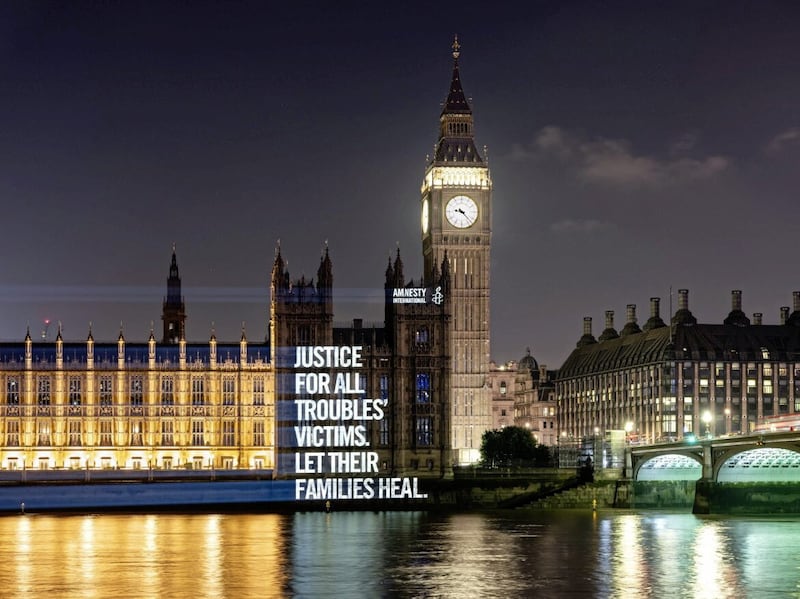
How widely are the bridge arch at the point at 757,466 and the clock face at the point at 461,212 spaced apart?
5710cm

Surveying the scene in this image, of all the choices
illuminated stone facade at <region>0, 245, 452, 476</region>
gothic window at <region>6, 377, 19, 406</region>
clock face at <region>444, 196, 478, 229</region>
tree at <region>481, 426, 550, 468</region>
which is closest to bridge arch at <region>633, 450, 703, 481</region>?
tree at <region>481, 426, 550, 468</region>

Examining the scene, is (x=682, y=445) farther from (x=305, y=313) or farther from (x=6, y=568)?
(x=6, y=568)

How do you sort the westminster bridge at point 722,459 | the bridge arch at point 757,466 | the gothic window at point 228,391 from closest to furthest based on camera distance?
the westminster bridge at point 722,459
the bridge arch at point 757,466
the gothic window at point 228,391

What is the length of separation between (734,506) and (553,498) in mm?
16647

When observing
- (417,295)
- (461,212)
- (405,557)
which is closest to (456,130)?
(461,212)

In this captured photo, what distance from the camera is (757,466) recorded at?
136375mm

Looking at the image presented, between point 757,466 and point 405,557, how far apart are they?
5084 cm

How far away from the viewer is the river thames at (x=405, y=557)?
79562 mm

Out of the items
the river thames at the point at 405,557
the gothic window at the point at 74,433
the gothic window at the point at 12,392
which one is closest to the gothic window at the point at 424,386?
the river thames at the point at 405,557

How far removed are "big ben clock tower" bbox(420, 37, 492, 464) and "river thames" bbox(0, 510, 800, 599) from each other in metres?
48.0

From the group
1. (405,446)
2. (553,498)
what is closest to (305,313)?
(405,446)

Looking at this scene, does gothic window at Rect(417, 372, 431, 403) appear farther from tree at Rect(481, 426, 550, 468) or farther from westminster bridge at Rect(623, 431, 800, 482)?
westminster bridge at Rect(623, 431, 800, 482)

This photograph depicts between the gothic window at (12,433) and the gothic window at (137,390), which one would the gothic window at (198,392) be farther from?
the gothic window at (12,433)

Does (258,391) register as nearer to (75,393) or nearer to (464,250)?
(75,393)
